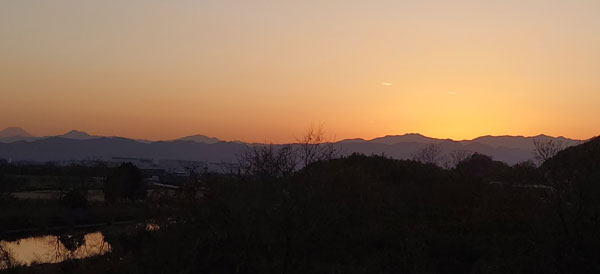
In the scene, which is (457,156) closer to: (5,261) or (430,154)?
(430,154)

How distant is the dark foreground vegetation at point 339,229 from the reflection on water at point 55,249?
1.57m

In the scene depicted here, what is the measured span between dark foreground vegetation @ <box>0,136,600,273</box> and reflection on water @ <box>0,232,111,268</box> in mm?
1571

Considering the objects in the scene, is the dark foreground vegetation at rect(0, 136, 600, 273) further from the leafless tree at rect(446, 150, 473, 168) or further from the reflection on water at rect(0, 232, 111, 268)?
the leafless tree at rect(446, 150, 473, 168)

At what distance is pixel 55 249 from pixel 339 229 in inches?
547

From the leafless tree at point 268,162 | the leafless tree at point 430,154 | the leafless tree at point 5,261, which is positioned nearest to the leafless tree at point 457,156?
the leafless tree at point 430,154

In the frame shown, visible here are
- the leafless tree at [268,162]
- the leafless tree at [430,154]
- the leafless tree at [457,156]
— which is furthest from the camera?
the leafless tree at [457,156]

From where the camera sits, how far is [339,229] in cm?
1611

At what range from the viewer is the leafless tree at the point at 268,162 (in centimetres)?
1480

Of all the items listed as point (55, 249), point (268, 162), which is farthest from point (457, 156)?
point (268, 162)

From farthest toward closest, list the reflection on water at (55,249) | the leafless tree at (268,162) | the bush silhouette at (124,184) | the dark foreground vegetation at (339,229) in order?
the bush silhouette at (124,184), the reflection on water at (55,249), the leafless tree at (268,162), the dark foreground vegetation at (339,229)

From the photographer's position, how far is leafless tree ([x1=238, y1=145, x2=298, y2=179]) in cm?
1480

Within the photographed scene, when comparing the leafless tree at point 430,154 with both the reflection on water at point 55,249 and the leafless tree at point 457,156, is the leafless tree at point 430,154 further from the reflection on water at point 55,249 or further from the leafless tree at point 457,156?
the reflection on water at point 55,249

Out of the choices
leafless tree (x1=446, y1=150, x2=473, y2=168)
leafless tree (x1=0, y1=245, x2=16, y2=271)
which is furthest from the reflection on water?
leafless tree (x1=446, y1=150, x2=473, y2=168)

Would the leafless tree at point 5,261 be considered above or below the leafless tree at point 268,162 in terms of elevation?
below
